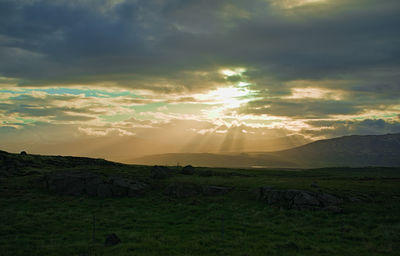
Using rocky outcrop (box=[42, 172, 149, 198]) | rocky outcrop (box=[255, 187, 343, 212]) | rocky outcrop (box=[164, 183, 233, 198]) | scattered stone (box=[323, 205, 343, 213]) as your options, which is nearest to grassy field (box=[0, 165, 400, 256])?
scattered stone (box=[323, 205, 343, 213])

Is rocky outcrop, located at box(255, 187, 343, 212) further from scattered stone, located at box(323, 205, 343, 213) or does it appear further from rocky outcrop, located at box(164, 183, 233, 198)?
rocky outcrop, located at box(164, 183, 233, 198)

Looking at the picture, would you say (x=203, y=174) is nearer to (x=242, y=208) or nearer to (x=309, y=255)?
(x=242, y=208)

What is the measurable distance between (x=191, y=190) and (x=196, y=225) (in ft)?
64.9

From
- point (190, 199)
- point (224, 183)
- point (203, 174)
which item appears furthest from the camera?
point (203, 174)

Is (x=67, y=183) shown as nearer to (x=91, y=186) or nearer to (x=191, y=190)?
(x=91, y=186)

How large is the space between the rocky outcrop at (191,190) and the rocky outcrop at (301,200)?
8.94m

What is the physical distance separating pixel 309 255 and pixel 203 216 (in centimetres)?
1776

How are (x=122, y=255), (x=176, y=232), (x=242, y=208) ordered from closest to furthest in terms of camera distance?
1. (x=122, y=255)
2. (x=176, y=232)
3. (x=242, y=208)

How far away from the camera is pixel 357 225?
108 feet

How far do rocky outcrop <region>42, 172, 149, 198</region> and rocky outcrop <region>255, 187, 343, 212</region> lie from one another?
82.6ft

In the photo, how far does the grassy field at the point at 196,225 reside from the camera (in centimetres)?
2416

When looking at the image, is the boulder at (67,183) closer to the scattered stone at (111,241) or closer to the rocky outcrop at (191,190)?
the rocky outcrop at (191,190)

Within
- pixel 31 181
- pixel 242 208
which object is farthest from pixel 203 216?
pixel 31 181

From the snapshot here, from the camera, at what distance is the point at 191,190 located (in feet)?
173
